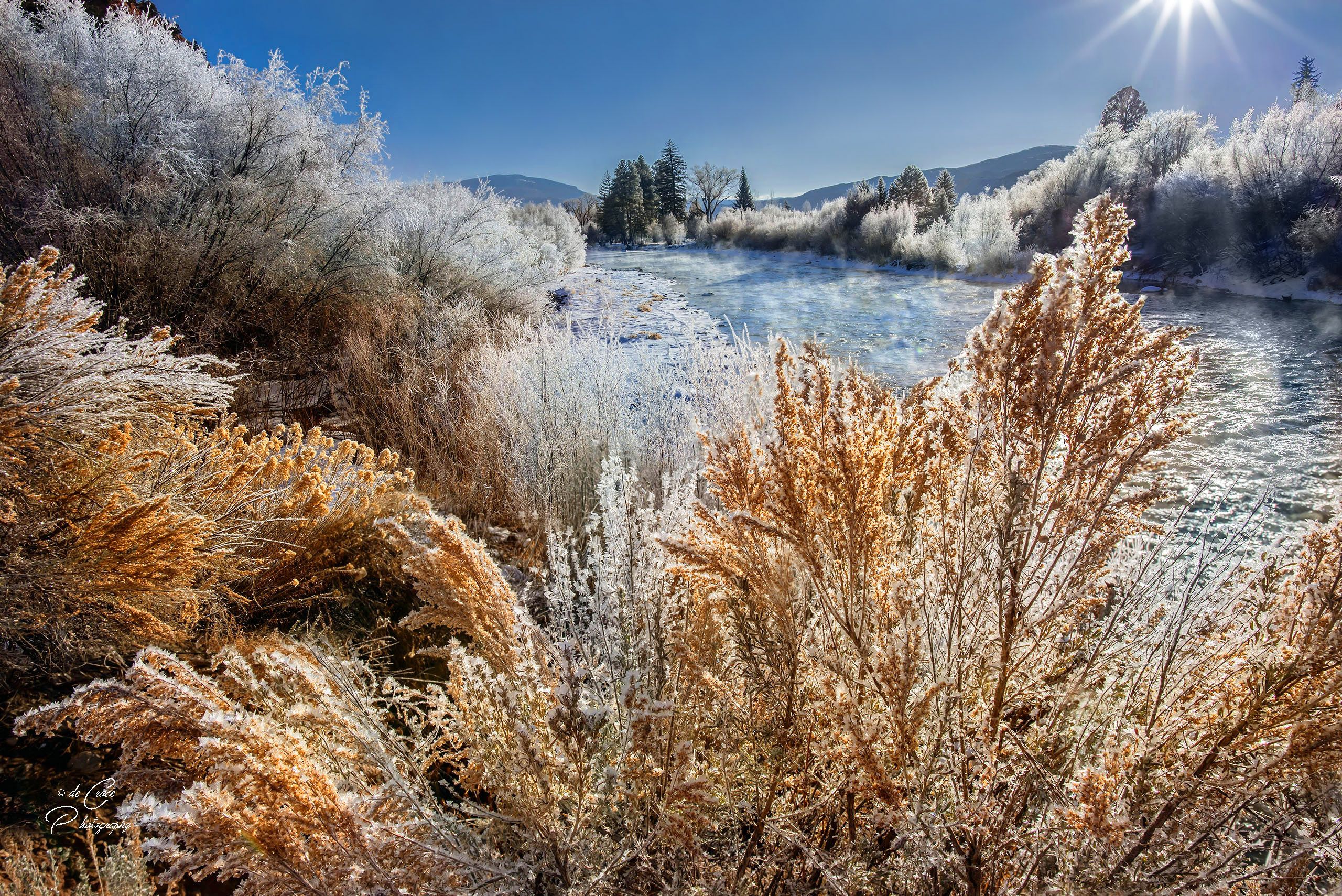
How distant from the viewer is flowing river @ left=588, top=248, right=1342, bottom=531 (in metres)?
3.83

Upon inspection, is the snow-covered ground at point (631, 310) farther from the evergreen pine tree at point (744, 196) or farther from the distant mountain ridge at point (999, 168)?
the distant mountain ridge at point (999, 168)

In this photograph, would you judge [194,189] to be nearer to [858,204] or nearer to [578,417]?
[578,417]

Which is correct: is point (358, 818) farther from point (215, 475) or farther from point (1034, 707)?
point (215, 475)

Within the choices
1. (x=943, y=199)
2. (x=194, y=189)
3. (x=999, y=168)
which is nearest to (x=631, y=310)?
(x=194, y=189)

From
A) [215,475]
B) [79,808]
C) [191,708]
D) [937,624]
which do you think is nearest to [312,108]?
[215,475]

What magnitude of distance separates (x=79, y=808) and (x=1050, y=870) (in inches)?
94.7

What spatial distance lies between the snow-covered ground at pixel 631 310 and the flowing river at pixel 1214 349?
61 cm

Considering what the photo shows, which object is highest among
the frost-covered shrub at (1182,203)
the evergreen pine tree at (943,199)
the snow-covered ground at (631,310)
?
the evergreen pine tree at (943,199)

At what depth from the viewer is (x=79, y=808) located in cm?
155

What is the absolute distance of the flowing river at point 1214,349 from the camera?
12.6ft
